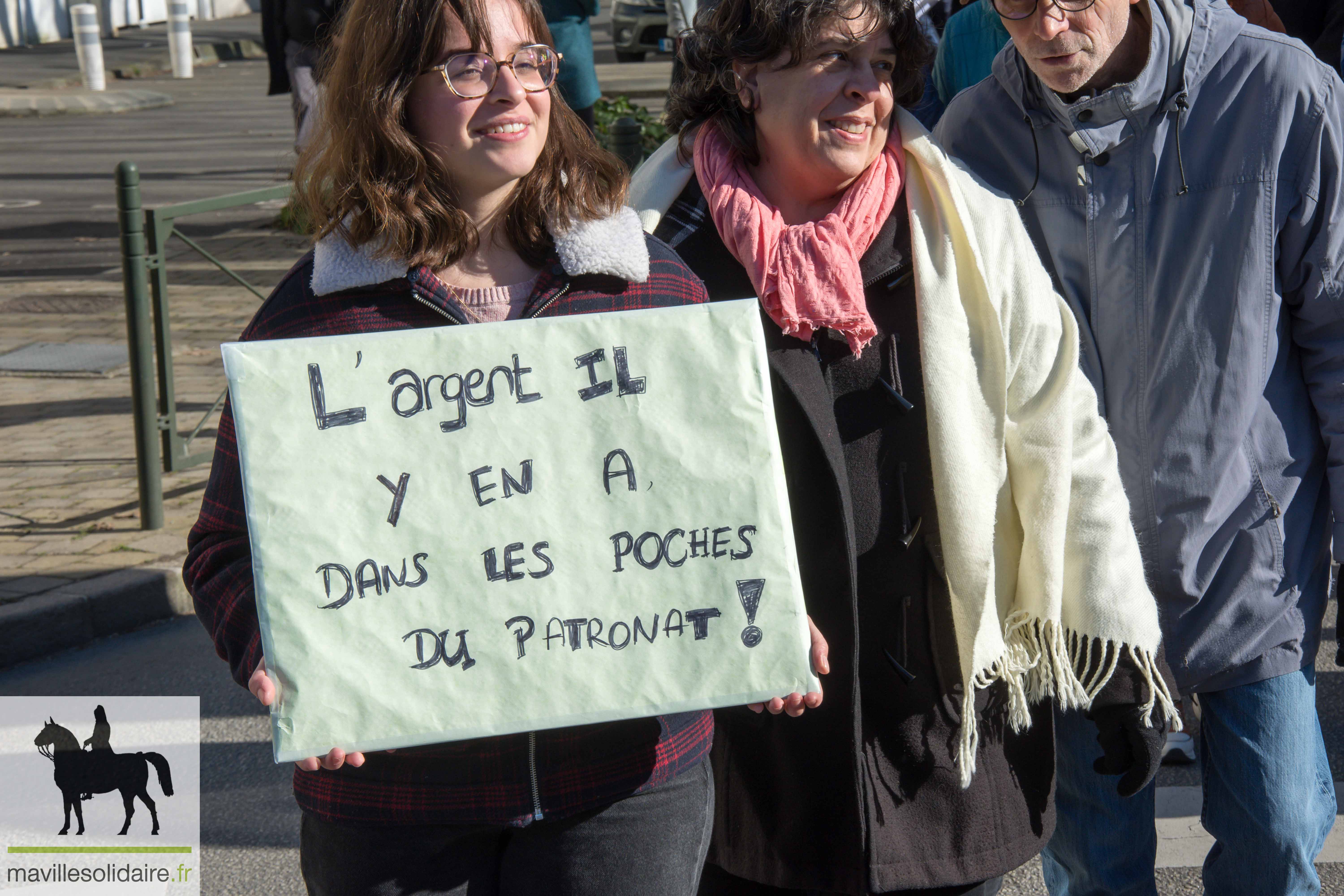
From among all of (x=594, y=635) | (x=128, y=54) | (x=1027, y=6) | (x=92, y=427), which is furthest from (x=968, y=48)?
(x=128, y=54)

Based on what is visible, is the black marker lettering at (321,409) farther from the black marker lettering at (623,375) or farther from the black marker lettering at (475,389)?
the black marker lettering at (623,375)

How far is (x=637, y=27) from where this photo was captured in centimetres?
2345

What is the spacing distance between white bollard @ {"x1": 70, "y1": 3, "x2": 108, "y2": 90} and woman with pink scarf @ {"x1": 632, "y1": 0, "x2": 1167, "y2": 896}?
23.4 metres

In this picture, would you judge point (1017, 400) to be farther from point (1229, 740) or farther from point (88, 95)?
point (88, 95)

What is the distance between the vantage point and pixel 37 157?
54.7 feet

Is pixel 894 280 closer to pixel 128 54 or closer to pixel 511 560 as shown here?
pixel 511 560

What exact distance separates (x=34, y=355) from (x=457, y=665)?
690 centimetres

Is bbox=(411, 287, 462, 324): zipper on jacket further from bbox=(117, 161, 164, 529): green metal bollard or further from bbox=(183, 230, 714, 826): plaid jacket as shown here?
bbox=(117, 161, 164, 529): green metal bollard

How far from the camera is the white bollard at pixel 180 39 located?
26234mm

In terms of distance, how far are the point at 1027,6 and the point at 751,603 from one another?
3.86ft

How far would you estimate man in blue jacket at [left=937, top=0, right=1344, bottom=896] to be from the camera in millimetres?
2320

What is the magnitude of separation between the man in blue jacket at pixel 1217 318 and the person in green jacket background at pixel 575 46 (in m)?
4.33

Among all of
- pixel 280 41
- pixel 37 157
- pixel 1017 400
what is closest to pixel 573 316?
pixel 1017 400

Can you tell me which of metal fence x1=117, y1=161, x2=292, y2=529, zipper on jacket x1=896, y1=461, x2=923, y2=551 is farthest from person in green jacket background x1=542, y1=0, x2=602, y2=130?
zipper on jacket x1=896, y1=461, x2=923, y2=551
